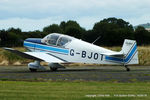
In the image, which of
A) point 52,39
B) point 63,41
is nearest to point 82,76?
point 63,41

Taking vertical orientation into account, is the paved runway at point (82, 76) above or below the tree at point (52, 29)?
below

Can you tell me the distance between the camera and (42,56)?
23250mm

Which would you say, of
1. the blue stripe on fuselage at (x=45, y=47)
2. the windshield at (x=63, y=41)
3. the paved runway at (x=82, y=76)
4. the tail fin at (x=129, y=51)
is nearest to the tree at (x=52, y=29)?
the blue stripe on fuselage at (x=45, y=47)

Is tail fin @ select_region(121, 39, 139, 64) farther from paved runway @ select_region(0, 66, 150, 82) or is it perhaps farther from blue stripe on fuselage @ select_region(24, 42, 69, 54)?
blue stripe on fuselage @ select_region(24, 42, 69, 54)

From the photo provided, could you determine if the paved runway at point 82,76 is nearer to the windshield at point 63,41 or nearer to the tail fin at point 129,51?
the tail fin at point 129,51

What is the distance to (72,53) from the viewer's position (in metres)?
23.4

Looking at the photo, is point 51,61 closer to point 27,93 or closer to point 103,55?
point 103,55

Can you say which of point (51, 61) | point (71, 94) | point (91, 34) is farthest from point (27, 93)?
point (91, 34)

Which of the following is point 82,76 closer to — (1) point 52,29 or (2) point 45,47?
(2) point 45,47

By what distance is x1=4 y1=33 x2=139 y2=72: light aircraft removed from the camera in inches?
879

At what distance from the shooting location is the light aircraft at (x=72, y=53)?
73.3 ft

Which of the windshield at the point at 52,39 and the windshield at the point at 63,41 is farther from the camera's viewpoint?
the windshield at the point at 52,39

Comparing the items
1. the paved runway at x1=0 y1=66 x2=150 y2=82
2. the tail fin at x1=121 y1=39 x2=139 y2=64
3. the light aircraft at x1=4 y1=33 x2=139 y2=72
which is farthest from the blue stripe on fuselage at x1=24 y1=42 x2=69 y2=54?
the tail fin at x1=121 y1=39 x2=139 y2=64

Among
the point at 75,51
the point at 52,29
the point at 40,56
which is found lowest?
the point at 40,56
